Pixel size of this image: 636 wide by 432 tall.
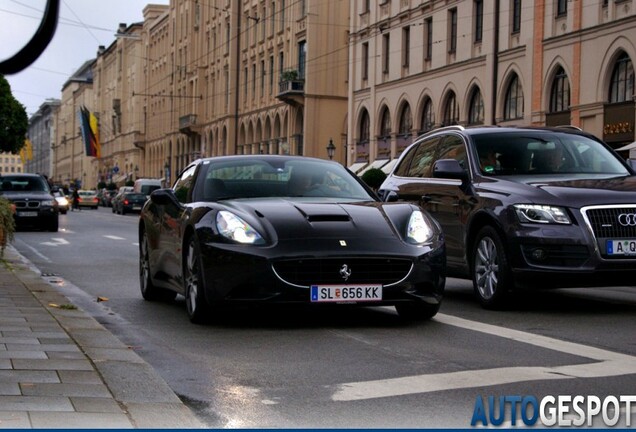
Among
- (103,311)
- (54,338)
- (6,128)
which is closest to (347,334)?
(54,338)

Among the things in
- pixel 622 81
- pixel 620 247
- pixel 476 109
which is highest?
pixel 622 81

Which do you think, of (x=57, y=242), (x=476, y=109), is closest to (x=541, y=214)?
(x=57, y=242)

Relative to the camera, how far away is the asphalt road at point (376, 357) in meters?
5.52

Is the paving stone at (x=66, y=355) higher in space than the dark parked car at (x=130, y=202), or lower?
higher

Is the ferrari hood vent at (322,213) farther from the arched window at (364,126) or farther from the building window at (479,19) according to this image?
the arched window at (364,126)

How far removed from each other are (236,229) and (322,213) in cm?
69

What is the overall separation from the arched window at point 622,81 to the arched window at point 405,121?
16.4 meters

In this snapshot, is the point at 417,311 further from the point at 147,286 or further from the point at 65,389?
the point at 65,389

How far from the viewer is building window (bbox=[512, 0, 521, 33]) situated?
1756 inches

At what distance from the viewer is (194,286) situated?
Answer: 9.10 meters

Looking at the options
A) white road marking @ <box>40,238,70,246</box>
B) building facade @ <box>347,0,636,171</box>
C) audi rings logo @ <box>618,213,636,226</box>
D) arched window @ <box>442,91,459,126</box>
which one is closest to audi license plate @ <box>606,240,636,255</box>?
audi rings logo @ <box>618,213,636,226</box>

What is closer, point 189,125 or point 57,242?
point 57,242

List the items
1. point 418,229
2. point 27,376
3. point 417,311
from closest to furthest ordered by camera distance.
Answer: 1. point 27,376
2. point 418,229
3. point 417,311

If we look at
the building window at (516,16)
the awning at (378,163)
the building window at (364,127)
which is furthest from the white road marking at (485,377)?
the building window at (364,127)
